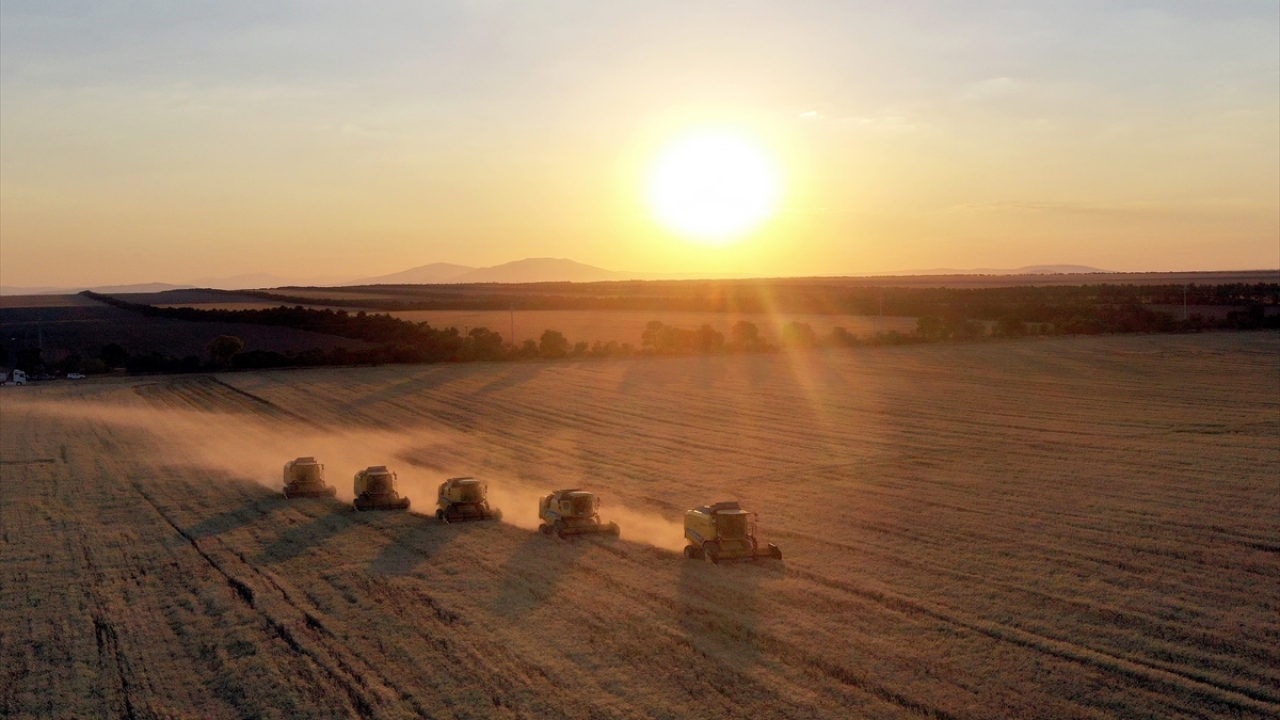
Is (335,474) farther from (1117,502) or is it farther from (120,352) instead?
(120,352)

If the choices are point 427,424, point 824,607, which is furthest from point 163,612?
point 427,424

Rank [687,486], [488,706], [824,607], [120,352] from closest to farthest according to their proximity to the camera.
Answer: [488,706]
[824,607]
[687,486]
[120,352]

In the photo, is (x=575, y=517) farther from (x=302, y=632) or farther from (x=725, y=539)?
(x=302, y=632)

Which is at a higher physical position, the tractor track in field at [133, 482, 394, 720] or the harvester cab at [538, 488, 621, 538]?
the harvester cab at [538, 488, 621, 538]

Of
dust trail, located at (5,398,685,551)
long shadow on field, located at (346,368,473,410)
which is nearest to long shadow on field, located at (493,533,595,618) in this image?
dust trail, located at (5,398,685,551)

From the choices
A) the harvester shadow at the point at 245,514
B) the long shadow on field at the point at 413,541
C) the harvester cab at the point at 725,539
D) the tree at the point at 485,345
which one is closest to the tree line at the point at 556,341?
the tree at the point at 485,345

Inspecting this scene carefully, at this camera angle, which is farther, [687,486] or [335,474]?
[335,474]

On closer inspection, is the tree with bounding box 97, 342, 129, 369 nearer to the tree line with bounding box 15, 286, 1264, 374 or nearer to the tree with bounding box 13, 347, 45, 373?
the tree line with bounding box 15, 286, 1264, 374

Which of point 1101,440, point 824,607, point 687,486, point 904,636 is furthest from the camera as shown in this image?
point 1101,440
